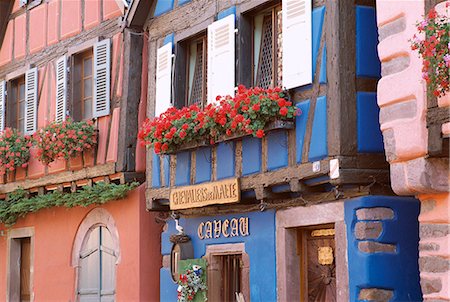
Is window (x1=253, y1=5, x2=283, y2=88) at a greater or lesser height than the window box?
greater

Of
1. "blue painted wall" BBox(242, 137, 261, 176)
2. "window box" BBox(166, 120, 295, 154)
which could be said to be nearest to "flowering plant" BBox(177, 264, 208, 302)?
"window box" BBox(166, 120, 295, 154)

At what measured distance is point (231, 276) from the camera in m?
11.0

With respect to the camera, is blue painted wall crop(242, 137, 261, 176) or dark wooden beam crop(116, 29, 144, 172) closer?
blue painted wall crop(242, 137, 261, 176)

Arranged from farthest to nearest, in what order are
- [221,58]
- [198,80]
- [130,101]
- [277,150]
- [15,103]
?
[15,103] < [130,101] < [198,80] < [221,58] < [277,150]

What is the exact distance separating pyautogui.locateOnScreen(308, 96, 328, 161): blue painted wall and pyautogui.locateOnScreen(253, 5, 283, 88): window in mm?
829

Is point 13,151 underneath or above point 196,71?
underneath

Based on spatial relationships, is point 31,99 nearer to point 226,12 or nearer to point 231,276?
point 226,12

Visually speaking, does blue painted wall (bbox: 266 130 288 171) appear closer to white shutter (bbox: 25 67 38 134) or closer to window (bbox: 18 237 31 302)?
white shutter (bbox: 25 67 38 134)

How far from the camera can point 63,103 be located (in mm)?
13695

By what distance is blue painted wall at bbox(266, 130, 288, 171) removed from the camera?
947cm

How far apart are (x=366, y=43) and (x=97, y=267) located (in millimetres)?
6019

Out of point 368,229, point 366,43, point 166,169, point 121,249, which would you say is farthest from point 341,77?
point 121,249

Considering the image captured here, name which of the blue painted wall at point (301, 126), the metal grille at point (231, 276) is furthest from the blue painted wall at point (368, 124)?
the metal grille at point (231, 276)

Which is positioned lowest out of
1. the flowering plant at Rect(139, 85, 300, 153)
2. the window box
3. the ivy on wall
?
the ivy on wall
